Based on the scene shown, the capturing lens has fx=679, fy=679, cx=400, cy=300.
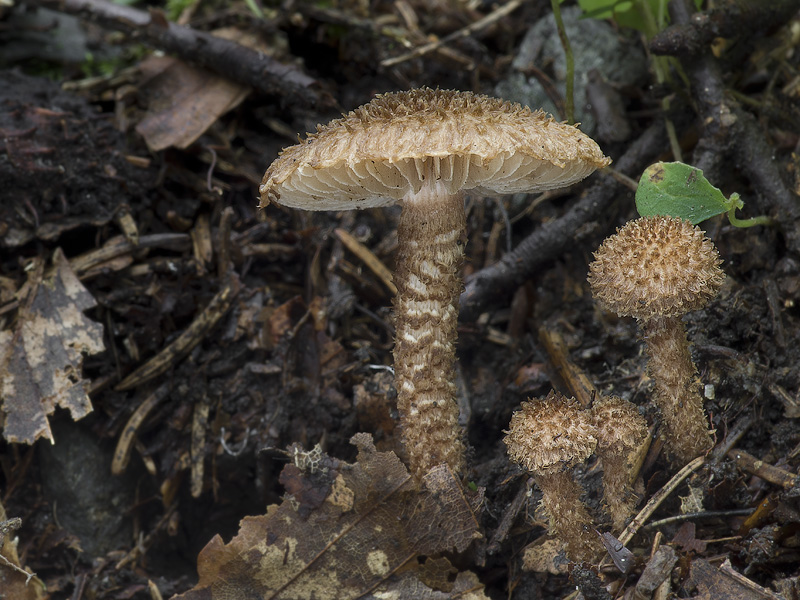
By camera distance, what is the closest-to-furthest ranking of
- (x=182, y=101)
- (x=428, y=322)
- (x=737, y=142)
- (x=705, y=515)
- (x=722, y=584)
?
1. (x=722, y=584)
2. (x=705, y=515)
3. (x=428, y=322)
4. (x=737, y=142)
5. (x=182, y=101)

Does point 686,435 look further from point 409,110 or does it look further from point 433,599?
point 409,110

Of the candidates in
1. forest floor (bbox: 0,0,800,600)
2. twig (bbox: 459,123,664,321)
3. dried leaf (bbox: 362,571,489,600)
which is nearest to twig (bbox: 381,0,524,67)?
forest floor (bbox: 0,0,800,600)

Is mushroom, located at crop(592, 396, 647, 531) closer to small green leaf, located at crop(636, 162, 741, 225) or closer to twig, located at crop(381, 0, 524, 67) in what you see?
small green leaf, located at crop(636, 162, 741, 225)

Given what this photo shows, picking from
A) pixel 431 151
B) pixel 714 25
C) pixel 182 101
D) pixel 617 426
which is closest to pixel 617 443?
pixel 617 426

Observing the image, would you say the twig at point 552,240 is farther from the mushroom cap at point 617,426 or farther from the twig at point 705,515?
the twig at point 705,515

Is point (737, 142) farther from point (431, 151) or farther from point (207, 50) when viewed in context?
point (207, 50)

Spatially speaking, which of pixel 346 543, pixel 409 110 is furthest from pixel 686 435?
pixel 409 110
